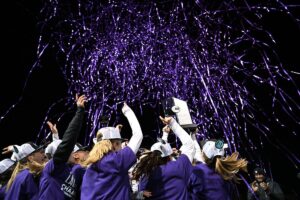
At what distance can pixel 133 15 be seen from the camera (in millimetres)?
9875

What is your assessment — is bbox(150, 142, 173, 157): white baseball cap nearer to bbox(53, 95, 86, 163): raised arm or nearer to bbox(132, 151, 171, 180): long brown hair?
bbox(132, 151, 171, 180): long brown hair

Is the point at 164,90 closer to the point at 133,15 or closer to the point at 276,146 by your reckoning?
the point at 133,15

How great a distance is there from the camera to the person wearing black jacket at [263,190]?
28.2ft

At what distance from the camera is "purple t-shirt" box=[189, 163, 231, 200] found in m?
5.41

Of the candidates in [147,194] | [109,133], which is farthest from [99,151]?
[147,194]

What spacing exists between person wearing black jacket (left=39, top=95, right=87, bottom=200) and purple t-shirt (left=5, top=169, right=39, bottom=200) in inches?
11.7

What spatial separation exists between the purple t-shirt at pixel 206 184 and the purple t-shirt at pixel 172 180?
1.09 ft

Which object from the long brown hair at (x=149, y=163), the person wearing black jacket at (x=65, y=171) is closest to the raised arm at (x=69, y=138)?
the person wearing black jacket at (x=65, y=171)

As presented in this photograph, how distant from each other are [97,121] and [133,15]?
9.76 ft

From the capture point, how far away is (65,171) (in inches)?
204

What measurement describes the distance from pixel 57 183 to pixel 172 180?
135 cm

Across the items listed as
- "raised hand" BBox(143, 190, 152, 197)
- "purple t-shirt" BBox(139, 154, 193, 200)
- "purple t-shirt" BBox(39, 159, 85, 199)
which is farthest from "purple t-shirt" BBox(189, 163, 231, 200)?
"purple t-shirt" BBox(39, 159, 85, 199)

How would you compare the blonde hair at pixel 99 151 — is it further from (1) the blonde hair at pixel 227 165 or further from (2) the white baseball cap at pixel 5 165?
(2) the white baseball cap at pixel 5 165

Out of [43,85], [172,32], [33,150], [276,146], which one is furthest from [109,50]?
[276,146]
